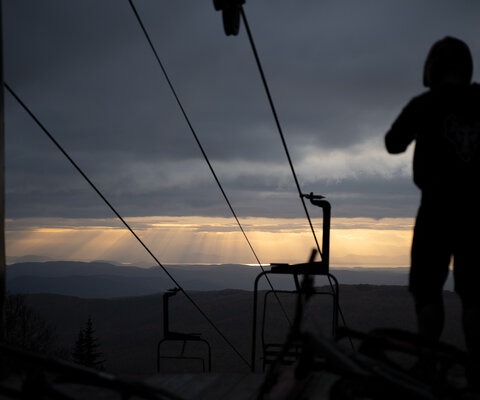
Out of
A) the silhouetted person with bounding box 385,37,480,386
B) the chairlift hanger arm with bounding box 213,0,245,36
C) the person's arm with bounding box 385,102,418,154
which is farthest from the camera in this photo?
the chairlift hanger arm with bounding box 213,0,245,36

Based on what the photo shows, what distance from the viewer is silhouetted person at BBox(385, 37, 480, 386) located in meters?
2.68

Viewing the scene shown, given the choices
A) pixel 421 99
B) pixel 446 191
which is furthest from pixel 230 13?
pixel 446 191

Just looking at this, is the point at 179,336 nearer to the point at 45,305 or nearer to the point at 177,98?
the point at 177,98

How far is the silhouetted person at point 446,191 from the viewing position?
2680mm

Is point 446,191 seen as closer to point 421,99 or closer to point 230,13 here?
point 421,99

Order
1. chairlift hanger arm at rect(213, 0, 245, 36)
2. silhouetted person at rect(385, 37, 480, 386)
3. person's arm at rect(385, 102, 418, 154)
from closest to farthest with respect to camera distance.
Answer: silhouetted person at rect(385, 37, 480, 386) < person's arm at rect(385, 102, 418, 154) < chairlift hanger arm at rect(213, 0, 245, 36)

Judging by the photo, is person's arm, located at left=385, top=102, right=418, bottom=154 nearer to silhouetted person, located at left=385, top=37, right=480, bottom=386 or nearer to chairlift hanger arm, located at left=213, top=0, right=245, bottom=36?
silhouetted person, located at left=385, top=37, right=480, bottom=386

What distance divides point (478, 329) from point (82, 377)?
1855mm

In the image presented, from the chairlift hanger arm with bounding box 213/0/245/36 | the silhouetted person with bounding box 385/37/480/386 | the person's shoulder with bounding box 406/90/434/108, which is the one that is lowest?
the silhouetted person with bounding box 385/37/480/386

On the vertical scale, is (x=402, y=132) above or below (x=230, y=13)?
below

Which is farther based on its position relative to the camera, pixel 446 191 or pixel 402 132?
pixel 402 132

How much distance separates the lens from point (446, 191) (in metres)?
2.68

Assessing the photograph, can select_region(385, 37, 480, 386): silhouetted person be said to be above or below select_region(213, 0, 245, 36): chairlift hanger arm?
below

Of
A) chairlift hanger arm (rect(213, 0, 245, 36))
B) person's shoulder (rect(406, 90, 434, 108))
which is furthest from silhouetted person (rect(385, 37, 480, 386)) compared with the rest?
chairlift hanger arm (rect(213, 0, 245, 36))
